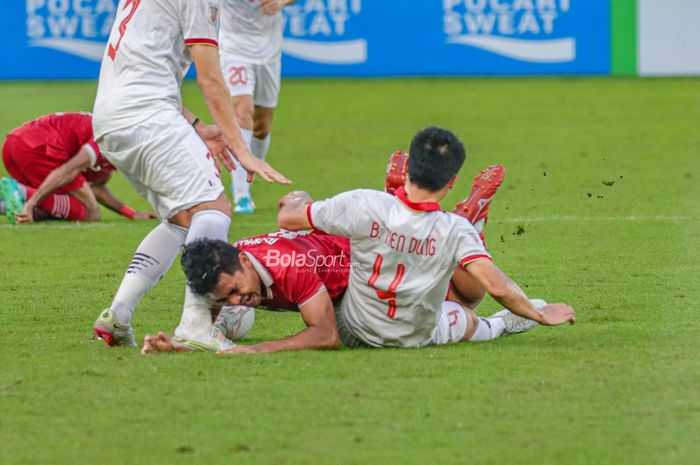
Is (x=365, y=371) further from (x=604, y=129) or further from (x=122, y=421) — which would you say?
(x=604, y=129)

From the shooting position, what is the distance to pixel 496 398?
16.6ft

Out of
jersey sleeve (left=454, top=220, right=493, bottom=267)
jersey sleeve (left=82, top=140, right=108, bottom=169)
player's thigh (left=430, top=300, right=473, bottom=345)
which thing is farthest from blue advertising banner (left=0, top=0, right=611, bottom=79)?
jersey sleeve (left=454, top=220, right=493, bottom=267)

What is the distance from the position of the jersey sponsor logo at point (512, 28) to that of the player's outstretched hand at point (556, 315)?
1546cm

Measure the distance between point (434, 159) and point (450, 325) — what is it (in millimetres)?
894

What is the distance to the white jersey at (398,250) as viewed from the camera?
5.72 meters

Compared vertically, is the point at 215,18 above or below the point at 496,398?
above

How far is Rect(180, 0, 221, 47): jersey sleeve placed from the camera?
6.00 metres

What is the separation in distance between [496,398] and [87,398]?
5.13ft

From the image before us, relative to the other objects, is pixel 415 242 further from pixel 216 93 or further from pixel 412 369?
pixel 216 93

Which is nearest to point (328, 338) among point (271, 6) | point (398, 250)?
point (398, 250)

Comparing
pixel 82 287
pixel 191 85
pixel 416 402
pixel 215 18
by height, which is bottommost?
pixel 191 85

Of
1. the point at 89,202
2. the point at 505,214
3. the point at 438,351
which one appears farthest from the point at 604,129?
the point at 438,351

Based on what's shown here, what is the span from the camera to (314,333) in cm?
589

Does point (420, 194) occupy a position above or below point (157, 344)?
above
